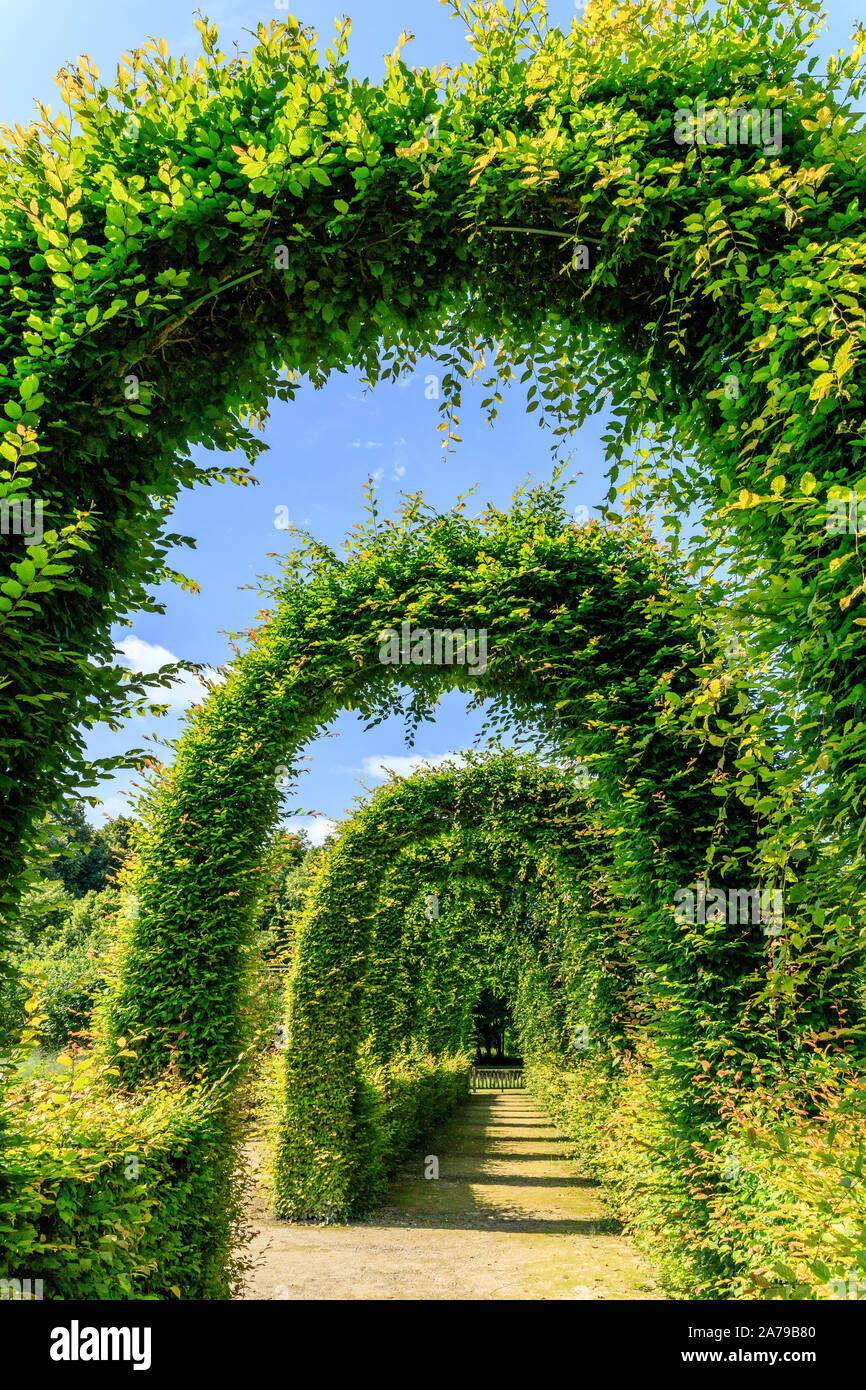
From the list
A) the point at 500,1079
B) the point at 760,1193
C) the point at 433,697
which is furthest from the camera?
the point at 500,1079

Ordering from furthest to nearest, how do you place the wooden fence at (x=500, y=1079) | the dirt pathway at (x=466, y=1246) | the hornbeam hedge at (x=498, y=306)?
the wooden fence at (x=500, y=1079) → the dirt pathway at (x=466, y=1246) → the hornbeam hedge at (x=498, y=306)

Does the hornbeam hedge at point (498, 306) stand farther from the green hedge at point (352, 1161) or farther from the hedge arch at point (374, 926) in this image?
the green hedge at point (352, 1161)

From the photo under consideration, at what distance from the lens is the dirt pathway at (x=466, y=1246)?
7.28m

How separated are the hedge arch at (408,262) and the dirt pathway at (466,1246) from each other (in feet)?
20.2

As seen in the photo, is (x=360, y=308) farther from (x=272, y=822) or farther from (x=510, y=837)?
(x=510, y=837)

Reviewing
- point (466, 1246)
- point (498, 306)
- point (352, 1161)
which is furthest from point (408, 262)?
point (352, 1161)

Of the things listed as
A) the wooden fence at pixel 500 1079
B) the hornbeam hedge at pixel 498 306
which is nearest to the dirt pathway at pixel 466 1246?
the hornbeam hedge at pixel 498 306

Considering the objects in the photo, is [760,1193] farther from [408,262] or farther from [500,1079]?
[500,1079]

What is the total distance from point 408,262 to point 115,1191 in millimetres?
4563

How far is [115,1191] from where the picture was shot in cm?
372

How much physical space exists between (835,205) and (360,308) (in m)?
1.83

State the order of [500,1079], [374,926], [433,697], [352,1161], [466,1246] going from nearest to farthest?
[433,697]
[466,1246]
[352,1161]
[374,926]
[500,1079]

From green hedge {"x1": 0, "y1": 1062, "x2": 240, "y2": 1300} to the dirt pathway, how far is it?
44.1 inches

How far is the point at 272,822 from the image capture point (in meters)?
6.85
